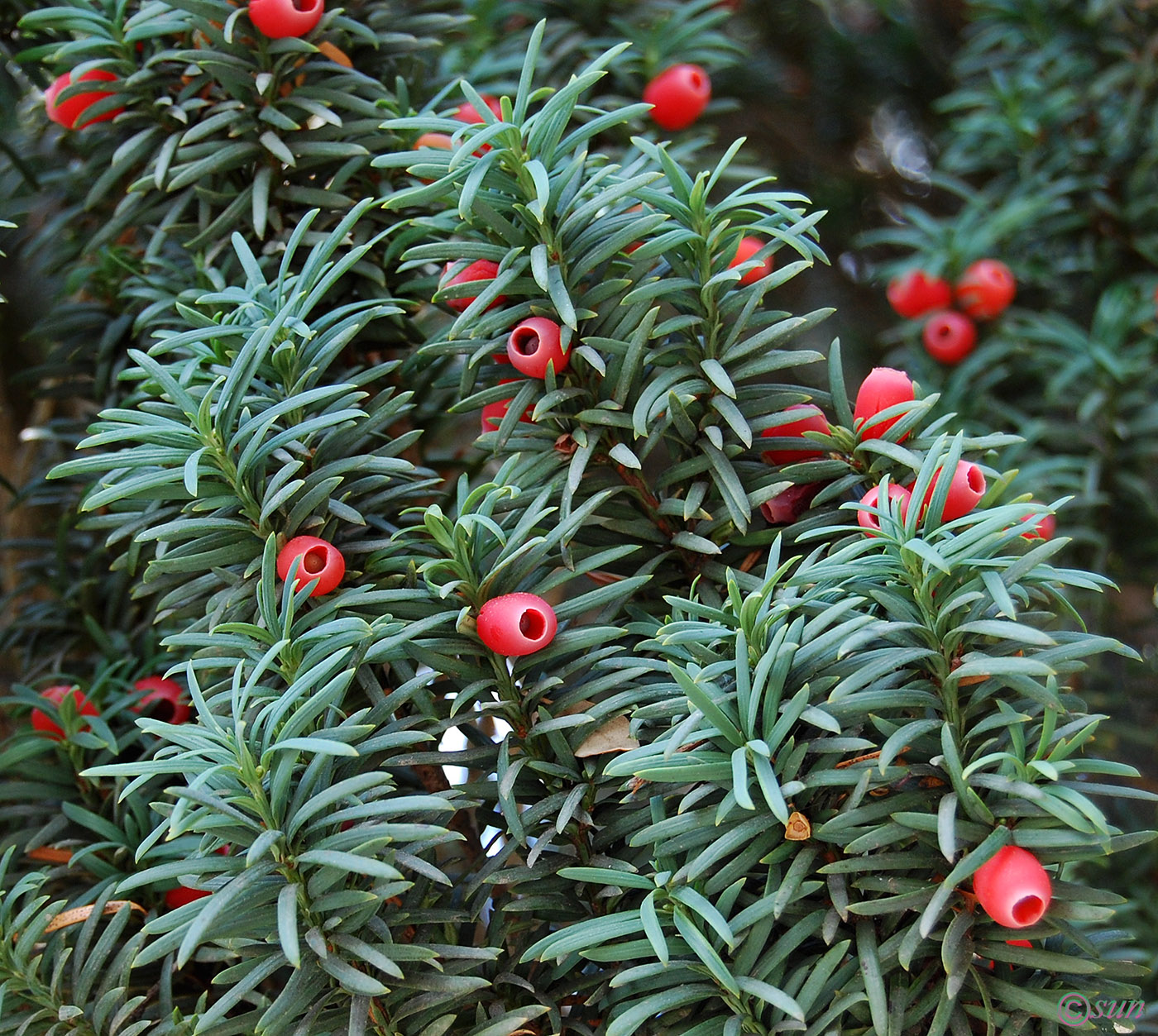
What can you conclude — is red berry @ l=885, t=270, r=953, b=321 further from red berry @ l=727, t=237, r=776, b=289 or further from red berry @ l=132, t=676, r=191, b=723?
red berry @ l=132, t=676, r=191, b=723

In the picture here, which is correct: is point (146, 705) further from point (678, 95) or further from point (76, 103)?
point (678, 95)

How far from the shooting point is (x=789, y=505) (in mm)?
790

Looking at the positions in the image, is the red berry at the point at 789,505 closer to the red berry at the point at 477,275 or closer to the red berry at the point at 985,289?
the red berry at the point at 477,275

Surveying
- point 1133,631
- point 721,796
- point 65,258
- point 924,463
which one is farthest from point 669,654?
point 1133,631

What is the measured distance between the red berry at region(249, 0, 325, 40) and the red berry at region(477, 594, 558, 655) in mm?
561

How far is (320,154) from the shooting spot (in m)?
0.92

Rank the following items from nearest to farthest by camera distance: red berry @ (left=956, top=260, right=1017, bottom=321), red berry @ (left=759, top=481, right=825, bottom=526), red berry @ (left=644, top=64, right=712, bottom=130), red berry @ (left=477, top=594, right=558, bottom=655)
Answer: red berry @ (left=477, top=594, right=558, bottom=655) < red berry @ (left=759, top=481, right=825, bottom=526) < red berry @ (left=644, top=64, right=712, bottom=130) < red berry @ (left=956, top=260, right=1017, bottom=321)

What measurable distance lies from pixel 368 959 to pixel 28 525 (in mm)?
808

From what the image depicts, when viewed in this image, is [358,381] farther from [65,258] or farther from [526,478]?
[65,258]

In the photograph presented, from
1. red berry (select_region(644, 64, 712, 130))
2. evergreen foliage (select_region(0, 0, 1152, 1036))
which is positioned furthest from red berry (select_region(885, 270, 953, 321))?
evergreen foliage (select_region(0, 0, 1152, 1036))

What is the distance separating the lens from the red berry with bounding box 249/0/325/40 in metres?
0.88

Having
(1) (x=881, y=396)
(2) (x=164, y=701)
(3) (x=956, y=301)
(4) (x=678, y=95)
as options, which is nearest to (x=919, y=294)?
(3) (x=956, y=301)

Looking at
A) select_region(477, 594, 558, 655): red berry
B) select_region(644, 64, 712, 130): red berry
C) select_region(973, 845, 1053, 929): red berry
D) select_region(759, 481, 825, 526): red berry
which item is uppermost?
select_region(644, 64, 712, 130): red berry

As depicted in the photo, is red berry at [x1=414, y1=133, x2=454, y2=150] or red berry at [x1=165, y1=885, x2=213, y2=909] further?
red berry at [x1=414, y1=133, x2=454, y2=150]
